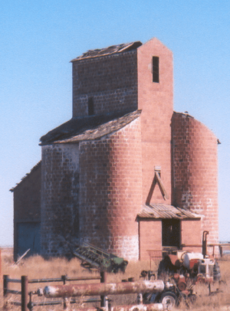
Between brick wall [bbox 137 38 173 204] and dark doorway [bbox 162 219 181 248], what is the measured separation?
147 centimetres

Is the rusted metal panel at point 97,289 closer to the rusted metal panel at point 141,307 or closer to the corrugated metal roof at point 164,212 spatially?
the rusted metal panel at point 141,307

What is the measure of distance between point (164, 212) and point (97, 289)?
67.9 feet

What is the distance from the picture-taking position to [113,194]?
1421 inches

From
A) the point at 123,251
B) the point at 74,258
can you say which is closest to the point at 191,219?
the point at 123,251

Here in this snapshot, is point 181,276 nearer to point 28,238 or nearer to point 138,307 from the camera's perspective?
point 138,307

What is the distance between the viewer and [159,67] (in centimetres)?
4062

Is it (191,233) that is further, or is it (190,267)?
(191,233)

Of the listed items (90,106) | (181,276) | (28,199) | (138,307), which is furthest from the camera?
(28,199)

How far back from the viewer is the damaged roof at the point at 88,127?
37500 mm

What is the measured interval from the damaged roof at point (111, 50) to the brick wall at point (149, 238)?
11241mm

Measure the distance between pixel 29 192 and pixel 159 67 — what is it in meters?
12.5

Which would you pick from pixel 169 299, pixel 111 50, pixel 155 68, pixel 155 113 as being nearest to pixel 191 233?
pixel 155 113

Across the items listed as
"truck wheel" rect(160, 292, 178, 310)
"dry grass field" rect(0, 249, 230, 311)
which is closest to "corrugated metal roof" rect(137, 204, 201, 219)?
"dry grass field" rect(0, 249, 230, 311)

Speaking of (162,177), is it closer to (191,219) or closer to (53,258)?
(191,219)
